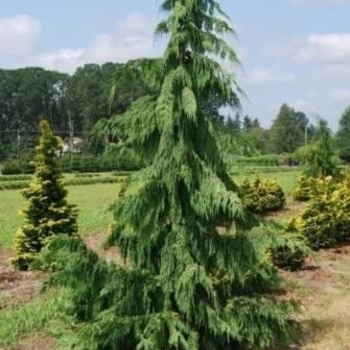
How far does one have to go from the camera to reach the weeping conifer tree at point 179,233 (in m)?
6.78

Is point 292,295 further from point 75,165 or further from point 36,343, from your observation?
point 75,165

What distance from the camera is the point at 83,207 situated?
80.9ft

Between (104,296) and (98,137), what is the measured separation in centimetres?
172

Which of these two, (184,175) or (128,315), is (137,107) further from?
(128,315)

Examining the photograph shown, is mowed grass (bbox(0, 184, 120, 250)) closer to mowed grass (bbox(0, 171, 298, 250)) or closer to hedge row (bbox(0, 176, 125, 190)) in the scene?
mowed grass (bbox(0, 171, 298, 250))

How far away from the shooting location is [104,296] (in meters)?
6.93

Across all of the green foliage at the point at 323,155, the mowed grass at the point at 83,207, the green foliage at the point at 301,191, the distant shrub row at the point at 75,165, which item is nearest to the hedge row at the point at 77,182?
the mowed grass at the point at 83,207


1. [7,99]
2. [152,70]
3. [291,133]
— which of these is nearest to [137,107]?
[152,70]

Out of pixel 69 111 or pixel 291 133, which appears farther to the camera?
pixel 69 111

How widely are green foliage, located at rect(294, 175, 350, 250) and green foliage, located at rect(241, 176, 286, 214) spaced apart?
3805mm

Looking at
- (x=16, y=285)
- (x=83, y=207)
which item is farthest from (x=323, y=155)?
(x=16, y=285)

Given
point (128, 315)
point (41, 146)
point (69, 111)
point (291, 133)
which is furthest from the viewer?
point (69, 111)

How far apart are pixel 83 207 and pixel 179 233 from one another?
18.0 meters

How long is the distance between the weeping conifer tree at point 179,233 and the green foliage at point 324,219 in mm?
7065
